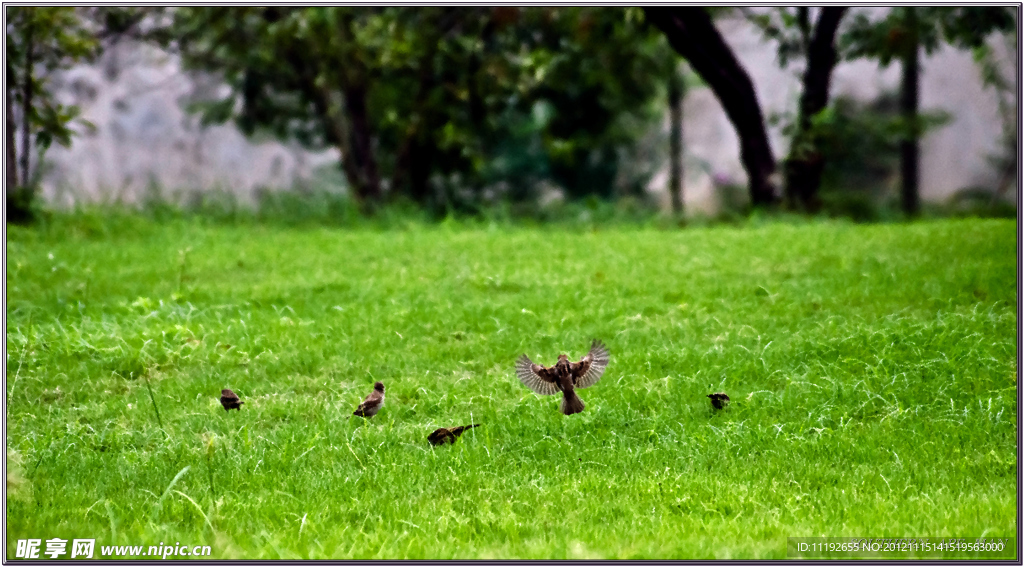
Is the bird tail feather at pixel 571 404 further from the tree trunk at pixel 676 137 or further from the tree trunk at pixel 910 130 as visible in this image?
the tree trunk at pixel 676 137

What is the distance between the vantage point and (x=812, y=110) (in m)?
13.0

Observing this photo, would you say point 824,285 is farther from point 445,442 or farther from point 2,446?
point 2,446

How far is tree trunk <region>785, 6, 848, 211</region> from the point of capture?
12641mm

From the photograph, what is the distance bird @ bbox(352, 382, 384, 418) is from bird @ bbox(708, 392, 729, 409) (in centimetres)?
161

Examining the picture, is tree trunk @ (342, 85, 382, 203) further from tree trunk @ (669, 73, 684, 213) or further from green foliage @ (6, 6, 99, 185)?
tree trunk @ (669, 73, 684, 213)

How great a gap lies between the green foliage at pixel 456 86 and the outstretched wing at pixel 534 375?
870 centimetres

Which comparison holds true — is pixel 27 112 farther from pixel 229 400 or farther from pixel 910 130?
pixel 910 130

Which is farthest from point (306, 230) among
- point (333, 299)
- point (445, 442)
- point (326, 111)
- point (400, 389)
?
point (445, 442)

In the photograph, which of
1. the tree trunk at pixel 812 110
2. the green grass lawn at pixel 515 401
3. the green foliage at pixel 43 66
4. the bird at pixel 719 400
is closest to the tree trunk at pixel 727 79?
the tree trunk at pixel 812 110

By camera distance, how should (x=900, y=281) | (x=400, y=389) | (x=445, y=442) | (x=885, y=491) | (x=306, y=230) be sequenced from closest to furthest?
(x=885, y=491)
(x=445, y=442)
(x=400, y=389)
(x=900, y=281)
(x=306, y=230)

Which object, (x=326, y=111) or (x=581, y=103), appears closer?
(x=326, y=111)

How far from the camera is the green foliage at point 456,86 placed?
12758mm

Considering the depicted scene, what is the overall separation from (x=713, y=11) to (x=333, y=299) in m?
7.75

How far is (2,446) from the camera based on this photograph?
3.58m
